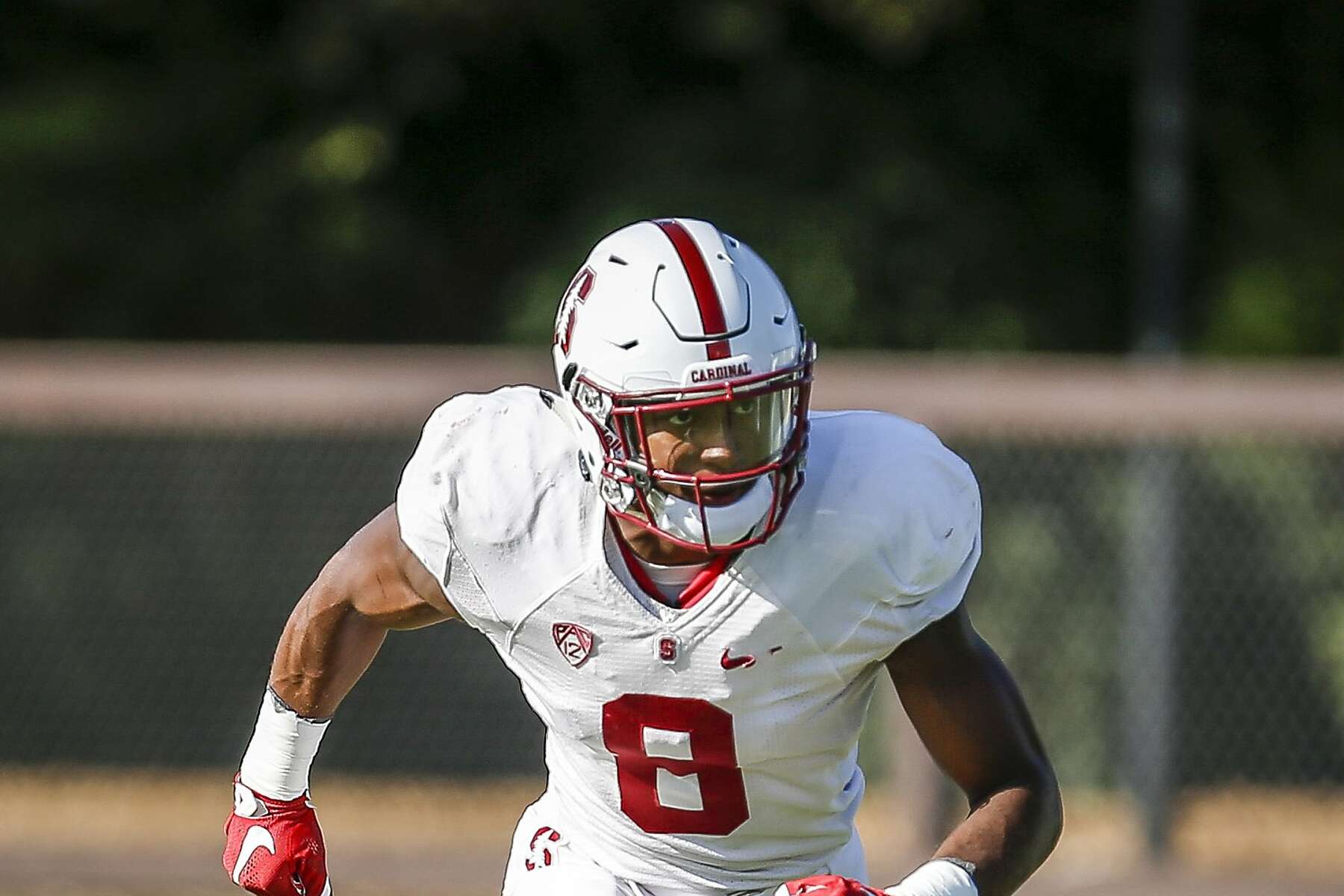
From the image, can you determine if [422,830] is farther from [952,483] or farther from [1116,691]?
[952,483]

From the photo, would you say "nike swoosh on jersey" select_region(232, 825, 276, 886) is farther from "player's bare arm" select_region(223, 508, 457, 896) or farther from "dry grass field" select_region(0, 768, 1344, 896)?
"dry grass field" select_region(0, 768, 1344, 896)

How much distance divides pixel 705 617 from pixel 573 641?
0.18 metres

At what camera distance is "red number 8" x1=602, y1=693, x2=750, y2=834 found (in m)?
2.39

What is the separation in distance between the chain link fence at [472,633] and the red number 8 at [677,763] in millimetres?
2915

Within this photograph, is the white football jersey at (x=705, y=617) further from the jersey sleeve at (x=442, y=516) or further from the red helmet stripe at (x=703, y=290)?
the red helmet stripe at (x=703, y=290)

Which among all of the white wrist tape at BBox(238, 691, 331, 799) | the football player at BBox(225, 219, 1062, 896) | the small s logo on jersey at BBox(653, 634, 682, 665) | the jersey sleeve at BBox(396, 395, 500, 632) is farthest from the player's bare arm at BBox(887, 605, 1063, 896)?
the white wrist tape at BBox(238, 691, 331, 799)

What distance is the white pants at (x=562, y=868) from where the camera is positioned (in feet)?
8.29

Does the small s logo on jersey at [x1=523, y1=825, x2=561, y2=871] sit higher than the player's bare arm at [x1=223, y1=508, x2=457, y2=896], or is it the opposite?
the player's bare arm at [x1=223, y1=508, x2=457, y2=896]

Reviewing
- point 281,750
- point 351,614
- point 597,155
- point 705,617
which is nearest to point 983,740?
point 705,617

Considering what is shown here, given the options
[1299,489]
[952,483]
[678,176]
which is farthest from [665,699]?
[678,176]

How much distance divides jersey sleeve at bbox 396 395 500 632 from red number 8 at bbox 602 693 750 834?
0.73ft

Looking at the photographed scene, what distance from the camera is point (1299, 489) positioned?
5.53 metres

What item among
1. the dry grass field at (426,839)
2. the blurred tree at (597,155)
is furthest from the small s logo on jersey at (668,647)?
the blurred tree at (597,155)

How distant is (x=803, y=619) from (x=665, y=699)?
0.21 meters
